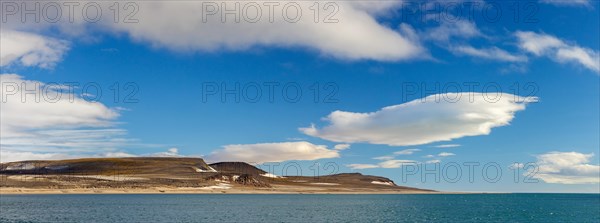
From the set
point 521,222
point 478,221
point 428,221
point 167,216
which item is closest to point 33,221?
point 167,216

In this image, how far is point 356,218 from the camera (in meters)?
101

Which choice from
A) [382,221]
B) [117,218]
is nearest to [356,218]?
[382,221]

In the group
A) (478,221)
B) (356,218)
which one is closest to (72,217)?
(356,218)

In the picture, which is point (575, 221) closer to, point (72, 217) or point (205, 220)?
point (205, 220)

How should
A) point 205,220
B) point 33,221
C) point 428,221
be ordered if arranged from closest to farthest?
point 33,221 → point 205,220 → point 428,221

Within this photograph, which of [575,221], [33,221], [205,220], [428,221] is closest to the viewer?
[33,221]

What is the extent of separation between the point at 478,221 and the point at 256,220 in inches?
1591

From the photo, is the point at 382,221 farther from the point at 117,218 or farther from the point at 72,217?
the point at 72,217

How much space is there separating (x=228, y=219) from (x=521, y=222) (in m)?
52.4

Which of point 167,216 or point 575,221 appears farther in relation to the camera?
point 575,221

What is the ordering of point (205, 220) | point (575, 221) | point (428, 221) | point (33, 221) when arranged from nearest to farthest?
1. point (33, 221)
2. point (205, 220)
3. point (428, 221)
4. point (575, 221)

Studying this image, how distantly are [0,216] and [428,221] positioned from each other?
72125mm

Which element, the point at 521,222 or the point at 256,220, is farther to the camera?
the point at 521,222

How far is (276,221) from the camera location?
91.2 meters
